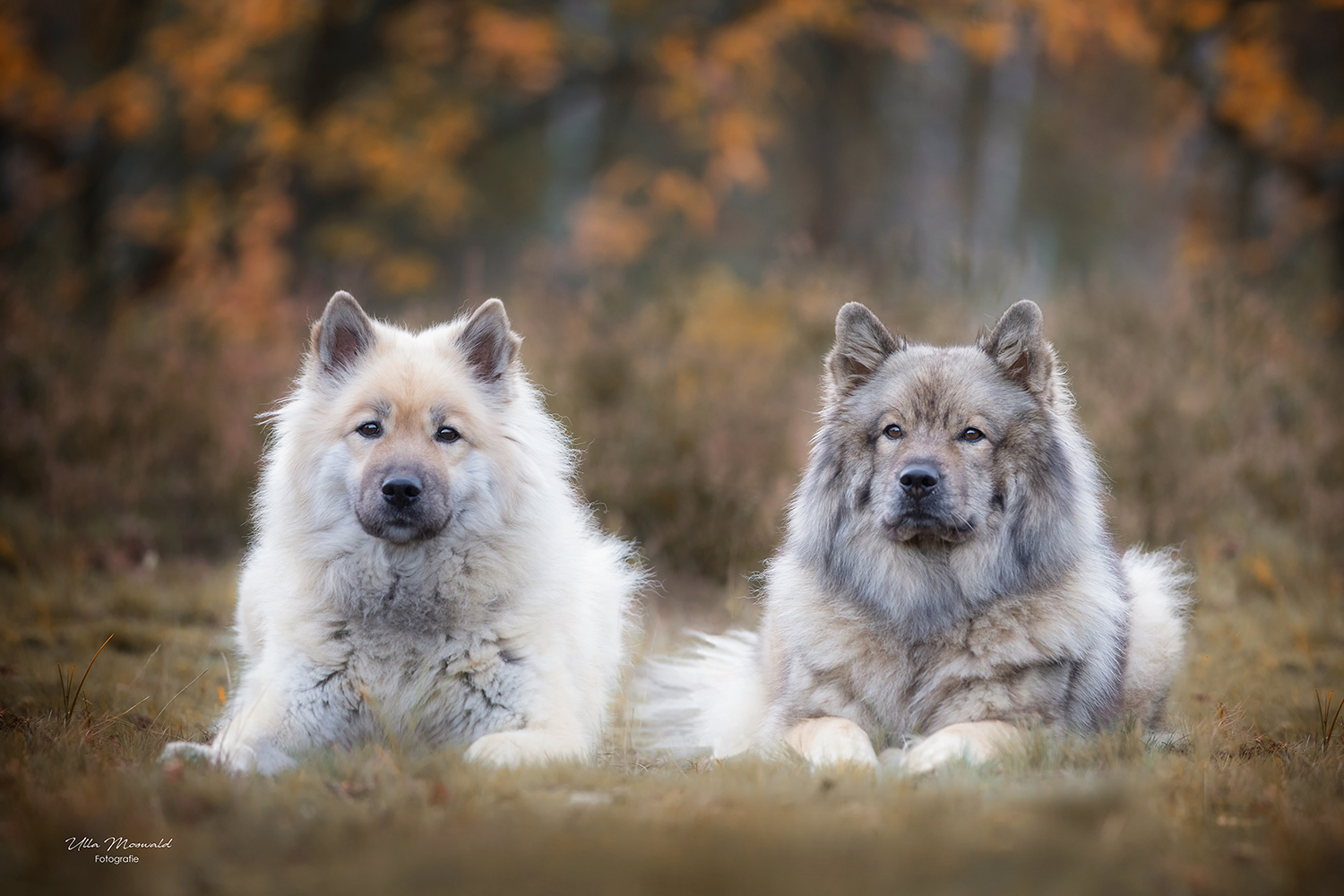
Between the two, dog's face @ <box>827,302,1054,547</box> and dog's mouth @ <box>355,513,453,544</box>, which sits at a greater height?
dog's face @ <box>827,302,1054,547</box>

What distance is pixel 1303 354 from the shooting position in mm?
8930

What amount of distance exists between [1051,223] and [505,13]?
19782 millimetres

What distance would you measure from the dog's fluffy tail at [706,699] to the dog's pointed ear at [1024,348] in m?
1.58

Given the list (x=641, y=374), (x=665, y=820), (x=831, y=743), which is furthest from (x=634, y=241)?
(x=665, y=820)

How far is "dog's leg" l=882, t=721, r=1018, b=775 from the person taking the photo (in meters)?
Result: 3.18

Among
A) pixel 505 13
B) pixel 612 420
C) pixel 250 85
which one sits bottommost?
pixel 612 420

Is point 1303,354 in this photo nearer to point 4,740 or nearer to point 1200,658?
point 1200,658

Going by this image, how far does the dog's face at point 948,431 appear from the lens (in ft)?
11.9

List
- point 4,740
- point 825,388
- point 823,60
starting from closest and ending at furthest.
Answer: point 4,740 → point 825,388 → point 823,60

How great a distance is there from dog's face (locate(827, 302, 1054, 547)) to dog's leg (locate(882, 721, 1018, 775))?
2.18 ft

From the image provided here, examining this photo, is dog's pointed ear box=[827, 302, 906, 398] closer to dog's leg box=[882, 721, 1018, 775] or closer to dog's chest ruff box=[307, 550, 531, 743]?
dog's leg box=[882, 721, 1018, 775]

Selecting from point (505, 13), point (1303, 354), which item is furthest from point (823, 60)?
point (1303, 354)

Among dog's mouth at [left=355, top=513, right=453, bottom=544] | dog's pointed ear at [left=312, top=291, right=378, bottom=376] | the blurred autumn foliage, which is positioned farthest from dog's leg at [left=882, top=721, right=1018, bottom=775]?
the blurred autumn foliage

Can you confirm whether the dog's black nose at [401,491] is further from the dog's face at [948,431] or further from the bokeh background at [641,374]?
the dog's face at [948,431]
